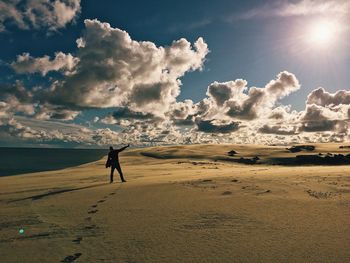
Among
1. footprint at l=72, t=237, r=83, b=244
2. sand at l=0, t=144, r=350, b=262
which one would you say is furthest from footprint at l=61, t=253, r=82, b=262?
footprint at l=72, t=237, r=83, b=244

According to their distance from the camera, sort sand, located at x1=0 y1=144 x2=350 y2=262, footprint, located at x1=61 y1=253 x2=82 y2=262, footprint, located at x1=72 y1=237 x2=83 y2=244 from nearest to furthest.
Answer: footprint, located at x1=61 y1=253 x2=82 y2=262, sand, located at x1=0 y1=144 x2=350 y2=262, footprint, located at x1=72 y1=237 x2=83 y2=244

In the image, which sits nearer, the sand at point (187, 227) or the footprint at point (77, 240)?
the sand at point (187, 227)

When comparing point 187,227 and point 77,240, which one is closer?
point 77,240

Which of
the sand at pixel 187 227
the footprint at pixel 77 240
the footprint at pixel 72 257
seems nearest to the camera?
the footprint at pixel 72 257

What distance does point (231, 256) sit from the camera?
4992 mm

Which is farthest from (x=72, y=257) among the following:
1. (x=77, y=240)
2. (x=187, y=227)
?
(x=187, y=227)

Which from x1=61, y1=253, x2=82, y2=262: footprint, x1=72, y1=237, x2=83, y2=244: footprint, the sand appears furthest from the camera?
x1=72, y1=237, x2=83, y2=244: footprint

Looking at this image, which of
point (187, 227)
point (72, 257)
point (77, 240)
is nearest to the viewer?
A: point (72, 257)

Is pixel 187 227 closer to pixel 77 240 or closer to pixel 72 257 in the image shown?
pixel 77 240

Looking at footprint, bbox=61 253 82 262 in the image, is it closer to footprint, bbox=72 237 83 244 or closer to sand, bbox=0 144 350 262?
sand, bbox=0 144 350 262

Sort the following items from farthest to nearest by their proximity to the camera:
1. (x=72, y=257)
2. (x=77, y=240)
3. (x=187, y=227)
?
1. (x=187, y=227)
2. (x=77, y=240)
3. (x=72, y=257)

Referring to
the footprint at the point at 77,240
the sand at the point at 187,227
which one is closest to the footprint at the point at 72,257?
the sand at the point at 187,227

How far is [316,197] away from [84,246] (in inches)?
259

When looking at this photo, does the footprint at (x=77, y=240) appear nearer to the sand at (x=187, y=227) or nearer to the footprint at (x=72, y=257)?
the sand at (x=187, y=227)
